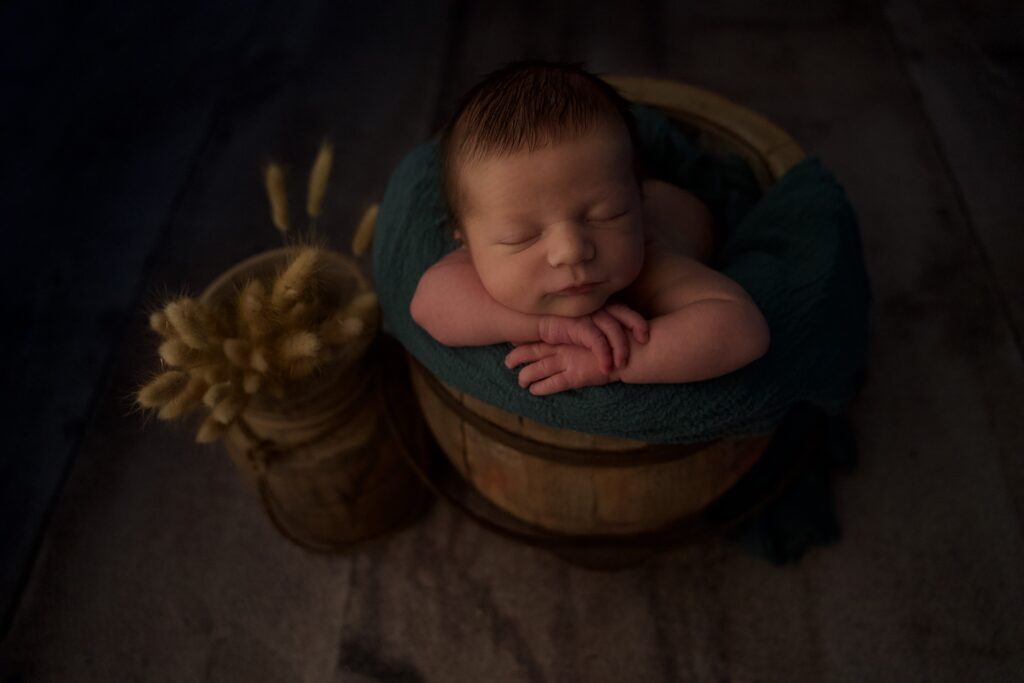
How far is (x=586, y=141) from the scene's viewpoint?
0.89 m

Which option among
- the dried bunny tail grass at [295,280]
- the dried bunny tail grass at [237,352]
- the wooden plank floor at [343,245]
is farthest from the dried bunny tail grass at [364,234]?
the wooden plank floor at [343,245]

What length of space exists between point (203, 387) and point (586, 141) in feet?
1.96

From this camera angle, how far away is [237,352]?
1.04m

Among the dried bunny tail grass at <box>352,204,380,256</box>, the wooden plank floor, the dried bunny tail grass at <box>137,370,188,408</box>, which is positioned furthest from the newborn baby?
the wooden plank floor

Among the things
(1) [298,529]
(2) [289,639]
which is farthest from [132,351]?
(2) [289,639]

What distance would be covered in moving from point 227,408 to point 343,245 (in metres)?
1.02

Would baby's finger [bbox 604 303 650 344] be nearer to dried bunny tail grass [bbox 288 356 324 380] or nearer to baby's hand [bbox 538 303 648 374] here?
baby's hand [bbox 538 303 648 374]

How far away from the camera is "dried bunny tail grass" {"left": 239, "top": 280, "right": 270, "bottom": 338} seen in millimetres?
1036

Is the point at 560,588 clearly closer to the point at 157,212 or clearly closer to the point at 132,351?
the point at 132,351

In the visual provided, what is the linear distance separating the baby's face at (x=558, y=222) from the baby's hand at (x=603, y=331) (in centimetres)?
1

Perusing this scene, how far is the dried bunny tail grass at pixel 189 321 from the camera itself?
0.96 meters

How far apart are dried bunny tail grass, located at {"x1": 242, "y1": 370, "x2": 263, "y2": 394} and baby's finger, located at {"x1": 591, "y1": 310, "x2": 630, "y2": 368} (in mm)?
462

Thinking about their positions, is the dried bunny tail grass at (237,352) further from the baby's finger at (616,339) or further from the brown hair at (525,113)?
the baby's finger at (616,339)

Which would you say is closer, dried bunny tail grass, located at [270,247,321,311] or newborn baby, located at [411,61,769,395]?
newborn baby, located at [411,61,769,395]
